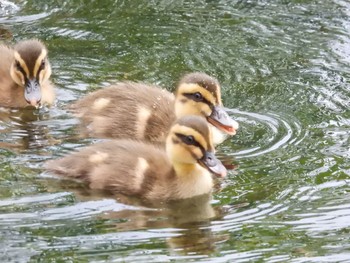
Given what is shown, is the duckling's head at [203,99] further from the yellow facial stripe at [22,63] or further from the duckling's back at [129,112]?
the yellow facial stripe at [22,63]

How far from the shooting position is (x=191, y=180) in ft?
18.2

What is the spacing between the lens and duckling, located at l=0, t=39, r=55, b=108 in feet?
22.1

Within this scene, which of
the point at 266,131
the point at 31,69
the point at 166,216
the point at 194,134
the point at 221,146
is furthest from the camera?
the point at 31,69

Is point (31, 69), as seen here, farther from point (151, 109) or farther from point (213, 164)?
point (213, 164)

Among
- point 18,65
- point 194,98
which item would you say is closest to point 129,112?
point 194,98

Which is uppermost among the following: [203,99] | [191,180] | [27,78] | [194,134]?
[27,78]

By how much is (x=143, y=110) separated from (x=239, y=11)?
2.37 m

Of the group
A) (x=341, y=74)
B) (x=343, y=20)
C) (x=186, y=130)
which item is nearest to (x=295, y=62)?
(x=341, y=74)

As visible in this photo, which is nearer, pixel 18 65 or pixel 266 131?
pixel 266 131

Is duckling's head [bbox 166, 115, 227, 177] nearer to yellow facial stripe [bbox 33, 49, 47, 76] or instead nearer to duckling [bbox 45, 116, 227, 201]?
duckling [bbox 45, 116, 227, 201]

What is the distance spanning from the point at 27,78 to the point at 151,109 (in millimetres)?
856

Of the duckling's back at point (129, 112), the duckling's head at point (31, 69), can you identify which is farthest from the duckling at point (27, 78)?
the duckling's back at point (129, 112)

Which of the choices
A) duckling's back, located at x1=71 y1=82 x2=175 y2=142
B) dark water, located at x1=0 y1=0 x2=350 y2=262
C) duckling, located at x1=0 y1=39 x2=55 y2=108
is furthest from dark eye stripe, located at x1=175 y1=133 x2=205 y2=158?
duckling, located at x1=0 y1=39 x2=55 y2=108

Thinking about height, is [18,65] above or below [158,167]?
above
